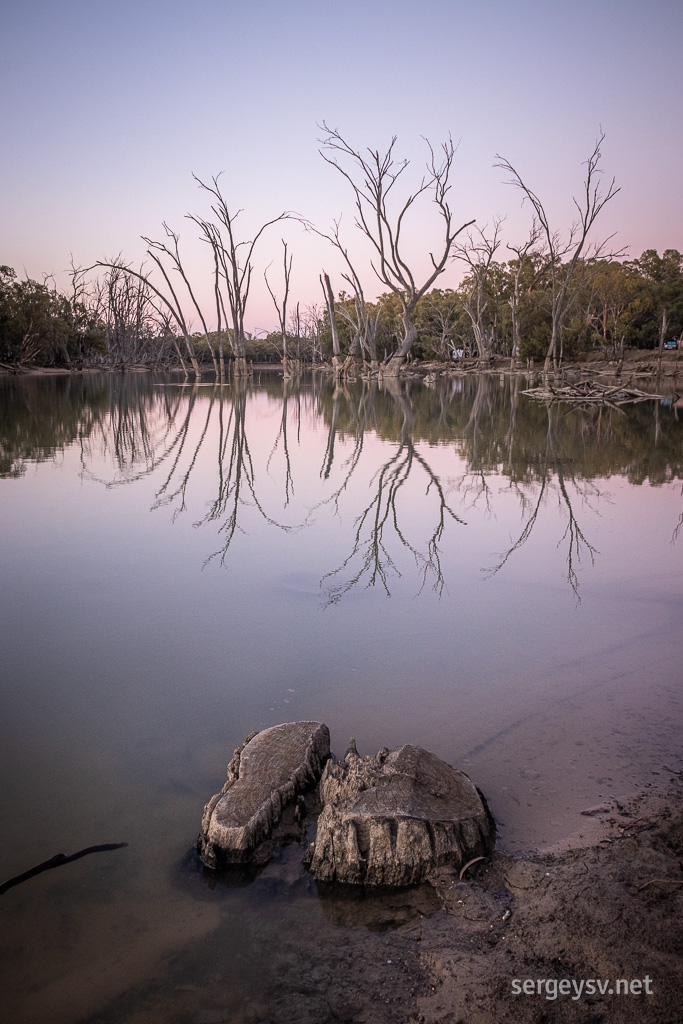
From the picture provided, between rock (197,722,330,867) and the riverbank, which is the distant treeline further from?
rock (197,722,330,867)

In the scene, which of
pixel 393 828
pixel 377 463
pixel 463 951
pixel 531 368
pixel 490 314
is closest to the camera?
pixel 463 951

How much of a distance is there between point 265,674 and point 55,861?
165cm

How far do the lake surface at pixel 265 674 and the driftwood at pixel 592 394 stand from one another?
1512cm

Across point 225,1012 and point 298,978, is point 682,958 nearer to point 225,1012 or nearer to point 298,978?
point 298,978

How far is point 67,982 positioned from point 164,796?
89 centimetres

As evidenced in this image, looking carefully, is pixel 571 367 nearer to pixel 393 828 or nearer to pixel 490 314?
pixel 490 314

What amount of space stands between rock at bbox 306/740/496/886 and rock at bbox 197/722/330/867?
222 mm

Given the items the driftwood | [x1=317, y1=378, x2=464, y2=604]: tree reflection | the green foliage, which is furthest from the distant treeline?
[x1=317, y1=378, x2=464, y2=604]: tree reflection

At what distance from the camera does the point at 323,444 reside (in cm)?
1418

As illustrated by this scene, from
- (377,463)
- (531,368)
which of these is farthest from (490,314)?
(377,463)

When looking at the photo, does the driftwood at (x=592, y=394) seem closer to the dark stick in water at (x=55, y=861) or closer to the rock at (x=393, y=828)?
the rock at (x=393, y=828)

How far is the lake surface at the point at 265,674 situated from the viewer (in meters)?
2.37

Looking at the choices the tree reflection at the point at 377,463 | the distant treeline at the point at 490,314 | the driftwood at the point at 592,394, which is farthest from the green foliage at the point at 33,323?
the driftwood at the point at 592,394

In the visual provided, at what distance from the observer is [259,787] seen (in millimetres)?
2898
